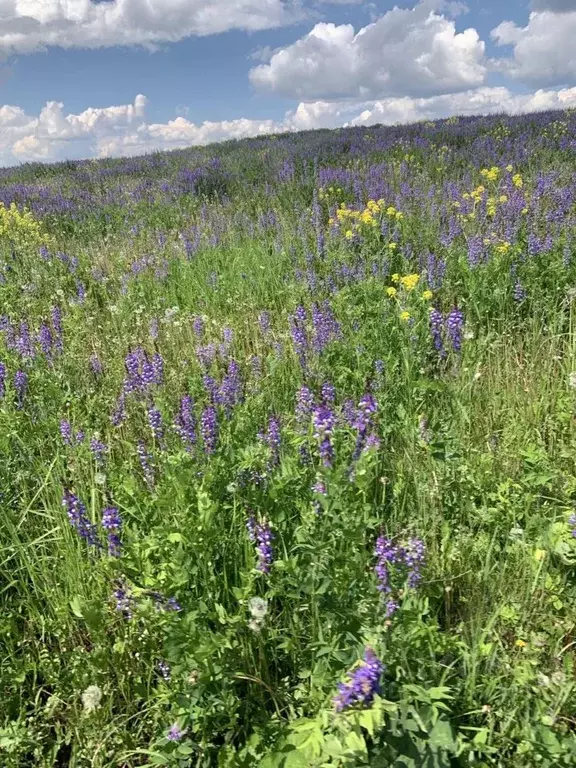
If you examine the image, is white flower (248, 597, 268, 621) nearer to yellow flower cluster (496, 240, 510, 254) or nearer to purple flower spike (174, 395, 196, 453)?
purple flower spike (174, 395, 196, 453)

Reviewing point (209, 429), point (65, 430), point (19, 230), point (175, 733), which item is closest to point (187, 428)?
point (209, 429)

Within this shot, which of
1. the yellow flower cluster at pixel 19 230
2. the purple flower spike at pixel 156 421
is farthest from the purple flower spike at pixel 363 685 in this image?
the yellow flower cluster at pixel 19 230

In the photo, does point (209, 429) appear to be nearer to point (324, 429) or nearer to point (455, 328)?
→ point (324, 429)

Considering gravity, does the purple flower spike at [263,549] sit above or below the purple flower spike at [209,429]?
below

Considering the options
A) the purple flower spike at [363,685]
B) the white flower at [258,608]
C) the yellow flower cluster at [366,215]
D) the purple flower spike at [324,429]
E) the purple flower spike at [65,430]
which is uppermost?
the yellow flower cluster at [366,215]

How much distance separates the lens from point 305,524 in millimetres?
1884

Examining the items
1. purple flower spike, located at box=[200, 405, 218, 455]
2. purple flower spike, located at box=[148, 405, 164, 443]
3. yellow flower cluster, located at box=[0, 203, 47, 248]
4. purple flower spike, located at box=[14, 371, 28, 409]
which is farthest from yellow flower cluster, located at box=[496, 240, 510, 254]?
yellow flower cluster, located at box=[0, 203, 47, 248]

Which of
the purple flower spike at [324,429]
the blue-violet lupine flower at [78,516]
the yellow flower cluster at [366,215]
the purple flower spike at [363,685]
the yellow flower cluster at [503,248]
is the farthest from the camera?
the yellow flower cluster at [366,215]

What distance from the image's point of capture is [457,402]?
2799mm

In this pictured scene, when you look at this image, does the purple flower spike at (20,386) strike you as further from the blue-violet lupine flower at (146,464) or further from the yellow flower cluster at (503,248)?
the yellow flower cluster at (503,248)

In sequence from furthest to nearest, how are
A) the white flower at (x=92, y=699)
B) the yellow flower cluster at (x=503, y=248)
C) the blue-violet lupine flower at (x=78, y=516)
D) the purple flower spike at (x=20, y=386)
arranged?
the yellow flower cluster at (x=503, y=248), the purple flower spike at (x=20, y=386), the blue-violet lupine flower at (x=78, y=516), the white flower at (x=92, y=699)

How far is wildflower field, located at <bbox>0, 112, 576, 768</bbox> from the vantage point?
5.26 feet

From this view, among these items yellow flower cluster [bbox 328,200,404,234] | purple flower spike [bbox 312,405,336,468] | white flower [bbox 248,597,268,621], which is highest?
yellow flower cluster [bbox 328,200,404,234]

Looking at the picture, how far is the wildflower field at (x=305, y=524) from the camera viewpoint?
160 centimetres
